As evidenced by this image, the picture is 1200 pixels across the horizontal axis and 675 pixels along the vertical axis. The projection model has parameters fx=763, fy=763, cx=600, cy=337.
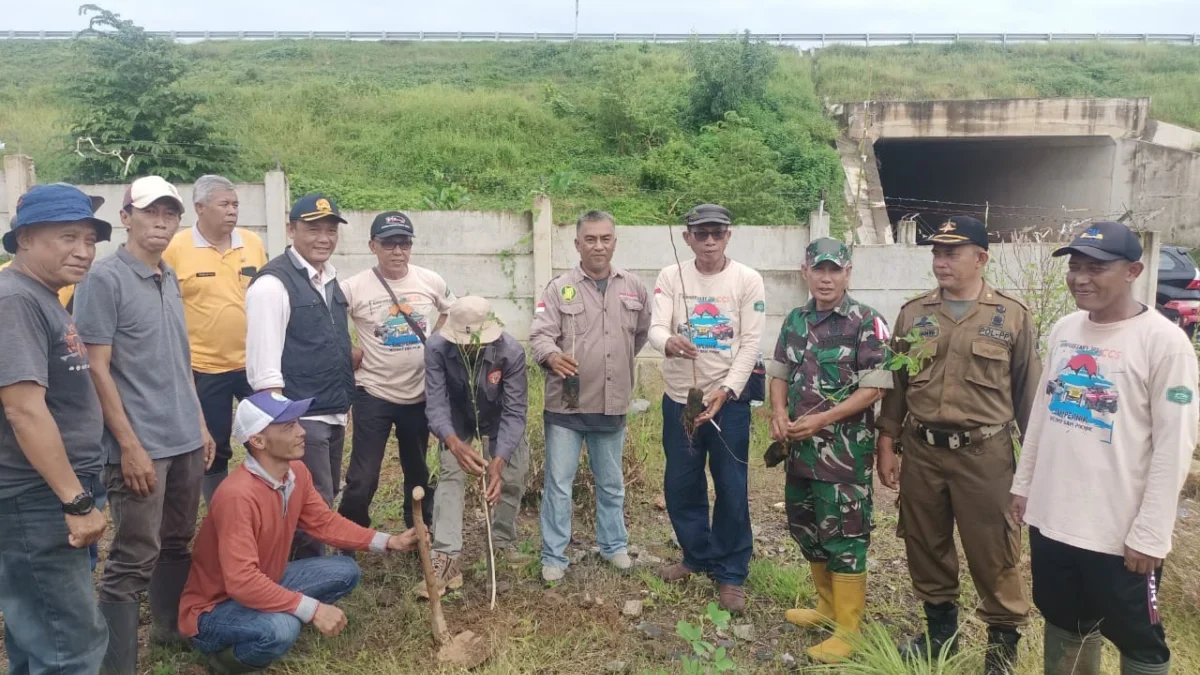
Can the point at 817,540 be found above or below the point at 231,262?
below

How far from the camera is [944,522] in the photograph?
3.08 meters

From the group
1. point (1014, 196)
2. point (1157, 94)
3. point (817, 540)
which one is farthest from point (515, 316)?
point (1157, 94)

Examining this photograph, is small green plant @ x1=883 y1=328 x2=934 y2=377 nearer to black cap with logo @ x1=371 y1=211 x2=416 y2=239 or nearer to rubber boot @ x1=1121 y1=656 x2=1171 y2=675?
rubber boot @ x1=1121 y1=656 x2=1171 y2=675

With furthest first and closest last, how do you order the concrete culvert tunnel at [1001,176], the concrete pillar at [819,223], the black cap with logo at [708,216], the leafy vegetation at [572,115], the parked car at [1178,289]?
1. the concrete culvert tunnel at [1001,176]
2. the leafy vegetation at [572,115]
3. the parked car at [1178,289]
4. the concrete pillar at [819,223]
5. the black cap with logo at [708,216]

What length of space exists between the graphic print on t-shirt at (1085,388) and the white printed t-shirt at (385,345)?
9.21 ft

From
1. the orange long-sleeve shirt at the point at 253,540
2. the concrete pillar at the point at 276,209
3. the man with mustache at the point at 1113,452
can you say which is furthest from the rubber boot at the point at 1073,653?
the concrete pillar at the point at 276,209

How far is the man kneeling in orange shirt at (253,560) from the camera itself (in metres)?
2.95

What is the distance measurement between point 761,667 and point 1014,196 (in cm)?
1785

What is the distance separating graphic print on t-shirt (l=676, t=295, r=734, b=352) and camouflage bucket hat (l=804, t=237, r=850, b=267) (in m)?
0.59

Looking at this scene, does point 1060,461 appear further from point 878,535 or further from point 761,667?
point 878,535

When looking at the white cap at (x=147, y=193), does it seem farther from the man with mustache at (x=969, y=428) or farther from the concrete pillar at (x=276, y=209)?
the concrete pillar at (x=276, y=209)

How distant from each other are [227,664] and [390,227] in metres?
2.09

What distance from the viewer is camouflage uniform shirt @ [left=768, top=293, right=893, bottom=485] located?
3.22 m

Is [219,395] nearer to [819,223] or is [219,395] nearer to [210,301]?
[210,301]
